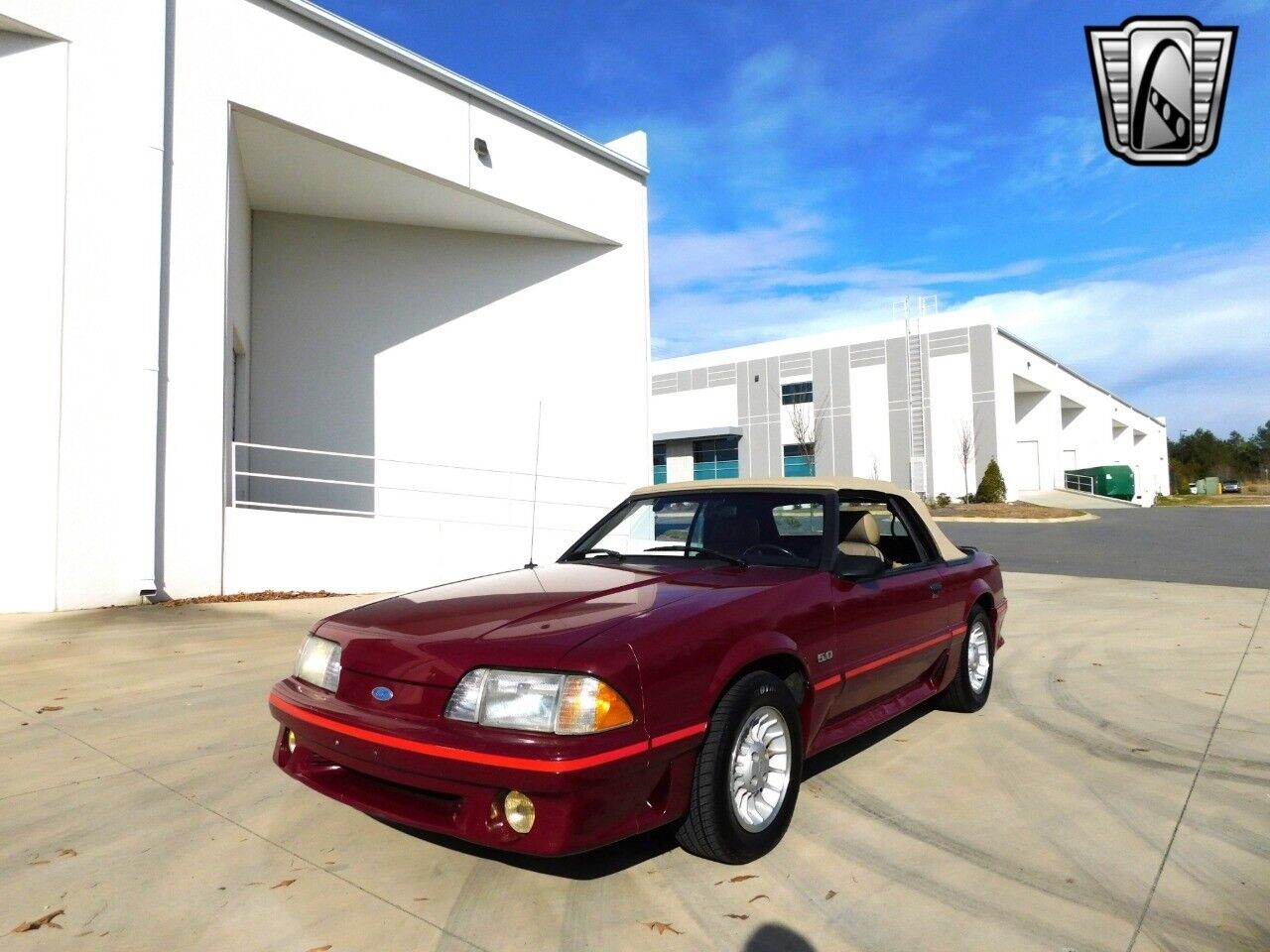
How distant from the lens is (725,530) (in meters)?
4.25

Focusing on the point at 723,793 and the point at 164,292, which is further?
the point at 164,292

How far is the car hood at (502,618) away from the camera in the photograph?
2.78 metres

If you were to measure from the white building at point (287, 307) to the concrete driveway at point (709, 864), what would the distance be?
391 centimetres

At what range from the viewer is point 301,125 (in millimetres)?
Result: 10992

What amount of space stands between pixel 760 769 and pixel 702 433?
4747 cm

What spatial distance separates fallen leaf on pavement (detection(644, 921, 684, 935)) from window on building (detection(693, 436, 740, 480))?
158ft

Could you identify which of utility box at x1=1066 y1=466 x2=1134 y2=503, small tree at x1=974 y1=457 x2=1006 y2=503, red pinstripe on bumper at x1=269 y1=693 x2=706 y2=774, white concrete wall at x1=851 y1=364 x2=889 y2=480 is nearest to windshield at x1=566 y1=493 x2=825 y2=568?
red pinstripe on bumper at x1=269 y1=693 x2=706 y2=774

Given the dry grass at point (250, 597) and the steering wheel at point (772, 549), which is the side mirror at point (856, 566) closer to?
the steering wheel at point (772, 549)

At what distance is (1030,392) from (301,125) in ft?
154

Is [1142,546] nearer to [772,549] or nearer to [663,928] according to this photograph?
[772,549]

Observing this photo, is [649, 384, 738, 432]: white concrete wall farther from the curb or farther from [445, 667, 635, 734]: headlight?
[445, 667, 635, 734]: headlight

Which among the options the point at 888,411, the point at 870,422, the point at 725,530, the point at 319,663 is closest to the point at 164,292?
the point at 319,663

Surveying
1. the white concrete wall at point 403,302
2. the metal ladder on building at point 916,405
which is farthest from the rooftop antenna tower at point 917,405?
the white concrete wall at point 403,302

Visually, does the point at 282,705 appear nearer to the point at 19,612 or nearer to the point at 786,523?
the point at 786,523
